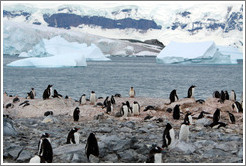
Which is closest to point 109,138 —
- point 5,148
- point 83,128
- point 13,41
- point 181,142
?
point 181,142

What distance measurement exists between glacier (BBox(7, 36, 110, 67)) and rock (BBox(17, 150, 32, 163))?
37866 mm

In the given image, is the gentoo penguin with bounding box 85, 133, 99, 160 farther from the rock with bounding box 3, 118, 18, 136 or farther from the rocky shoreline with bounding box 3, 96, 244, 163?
the rock with bounding box 3, 118, 18, 136

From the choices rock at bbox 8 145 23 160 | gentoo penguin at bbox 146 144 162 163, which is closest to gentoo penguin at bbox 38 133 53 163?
rock at bbox 8 145 23 160

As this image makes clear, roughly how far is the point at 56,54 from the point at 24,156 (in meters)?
52.4

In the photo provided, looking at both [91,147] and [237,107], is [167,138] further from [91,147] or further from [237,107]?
[237,107]

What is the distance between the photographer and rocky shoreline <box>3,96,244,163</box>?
17.0ft

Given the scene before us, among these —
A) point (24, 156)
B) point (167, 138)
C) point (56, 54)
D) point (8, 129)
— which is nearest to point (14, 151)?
point (24, 156)

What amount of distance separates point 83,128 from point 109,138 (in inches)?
82.4

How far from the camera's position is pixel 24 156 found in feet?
16.6

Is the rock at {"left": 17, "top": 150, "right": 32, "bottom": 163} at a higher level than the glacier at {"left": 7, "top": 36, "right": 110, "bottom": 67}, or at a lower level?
lower

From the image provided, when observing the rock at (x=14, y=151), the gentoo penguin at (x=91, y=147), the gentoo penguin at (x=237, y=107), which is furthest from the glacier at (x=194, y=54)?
the rock at (x=14, y=151)

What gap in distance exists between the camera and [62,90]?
1012 inches

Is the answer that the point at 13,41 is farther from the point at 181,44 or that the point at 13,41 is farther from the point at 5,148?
the point at 5,148

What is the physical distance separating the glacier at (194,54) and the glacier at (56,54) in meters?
11.1
